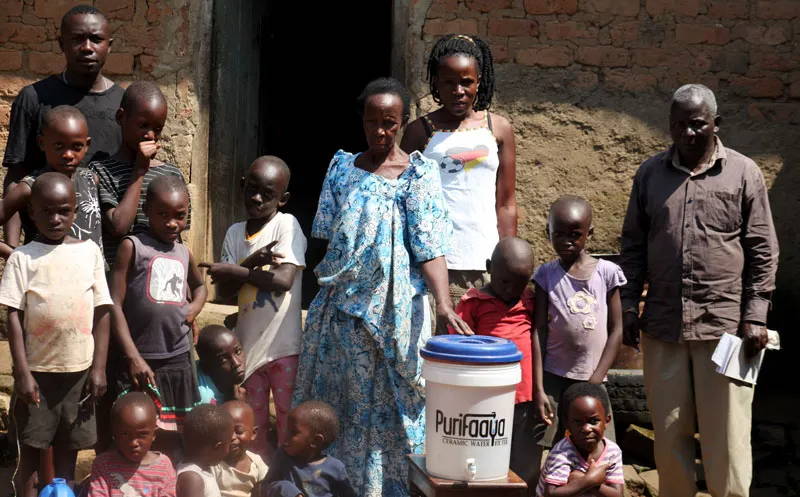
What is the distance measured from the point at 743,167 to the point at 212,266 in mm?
2128

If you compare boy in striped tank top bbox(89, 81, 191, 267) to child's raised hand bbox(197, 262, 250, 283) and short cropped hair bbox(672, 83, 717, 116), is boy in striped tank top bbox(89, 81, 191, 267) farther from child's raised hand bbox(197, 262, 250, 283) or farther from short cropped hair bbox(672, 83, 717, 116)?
short cropped hair bbox(672, 83, 717, 116)

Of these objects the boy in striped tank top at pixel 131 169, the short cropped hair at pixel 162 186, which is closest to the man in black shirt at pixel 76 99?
the boy in striped tank top at pixel 131 169

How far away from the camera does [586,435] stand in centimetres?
379

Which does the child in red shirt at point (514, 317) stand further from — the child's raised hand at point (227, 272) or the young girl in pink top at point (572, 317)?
the child's raised hand at point (227, 272)

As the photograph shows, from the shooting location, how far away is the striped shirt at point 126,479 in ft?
11.7

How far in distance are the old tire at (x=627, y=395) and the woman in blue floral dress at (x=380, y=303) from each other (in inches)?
68.8

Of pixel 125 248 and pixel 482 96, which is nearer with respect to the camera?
pixel 125 248

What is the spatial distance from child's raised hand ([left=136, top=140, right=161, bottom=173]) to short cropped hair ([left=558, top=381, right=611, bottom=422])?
5.88 ft

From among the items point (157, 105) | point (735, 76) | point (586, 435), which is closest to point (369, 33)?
point (735, 76)

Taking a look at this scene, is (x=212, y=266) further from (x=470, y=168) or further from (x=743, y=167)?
(x=743, y=167)

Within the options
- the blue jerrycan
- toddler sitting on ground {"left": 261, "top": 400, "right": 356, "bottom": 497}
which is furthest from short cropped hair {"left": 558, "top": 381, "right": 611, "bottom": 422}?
the blue jerrycan

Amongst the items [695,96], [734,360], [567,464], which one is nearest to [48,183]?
[567,464]

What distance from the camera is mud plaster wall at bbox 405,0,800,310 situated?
5.85 metres

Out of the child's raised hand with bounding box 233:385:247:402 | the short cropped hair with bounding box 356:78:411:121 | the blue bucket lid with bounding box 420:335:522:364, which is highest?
the short cropped hair with bounding box 356:78:411:121
